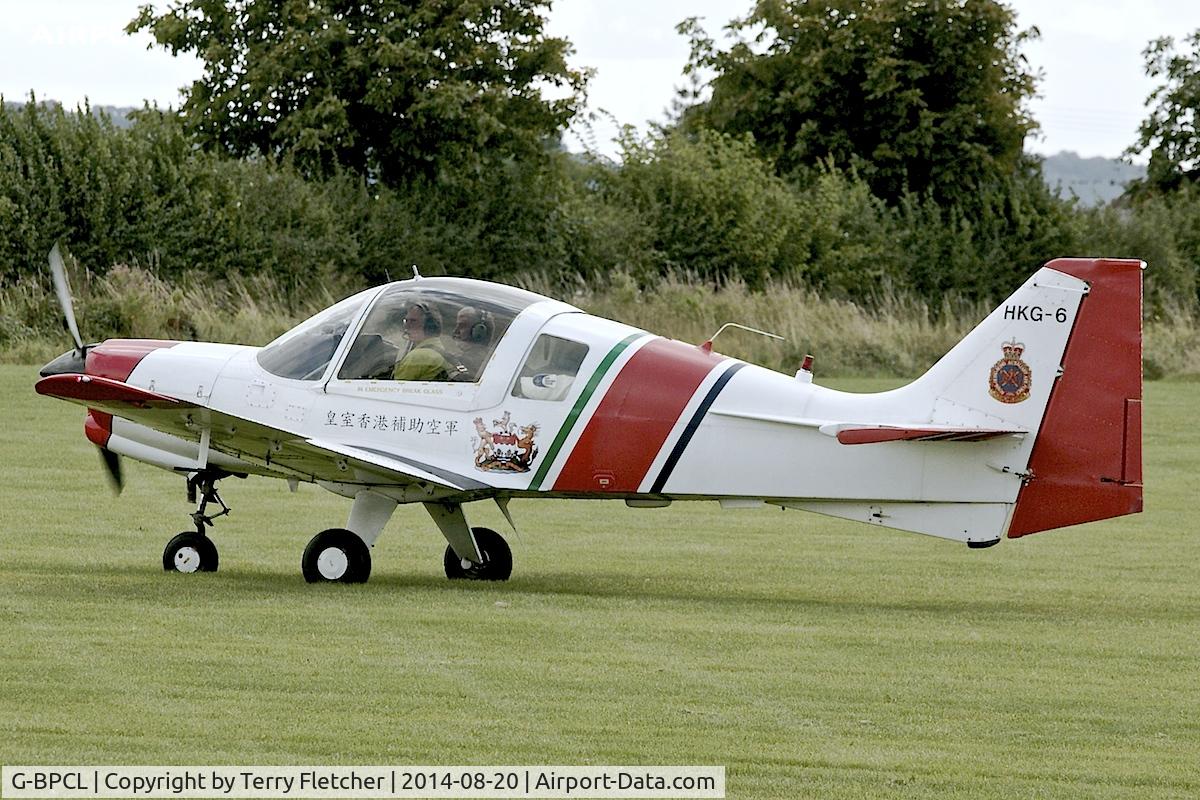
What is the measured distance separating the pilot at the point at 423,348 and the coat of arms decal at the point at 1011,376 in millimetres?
3429

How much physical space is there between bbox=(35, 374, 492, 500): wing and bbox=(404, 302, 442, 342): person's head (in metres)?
0.79

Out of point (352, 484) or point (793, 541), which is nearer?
point (352, 484)

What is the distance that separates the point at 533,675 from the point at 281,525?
7.50 meters

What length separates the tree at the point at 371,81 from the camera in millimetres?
40531

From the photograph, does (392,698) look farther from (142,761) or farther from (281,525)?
(281,525)

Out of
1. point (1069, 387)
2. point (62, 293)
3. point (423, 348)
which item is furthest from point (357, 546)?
point (1069, 387)

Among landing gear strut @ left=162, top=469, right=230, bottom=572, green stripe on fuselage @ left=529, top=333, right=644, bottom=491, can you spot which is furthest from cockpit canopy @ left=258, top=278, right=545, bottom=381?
landing gear strut @ left=162, top=469, right=230, bottom=572

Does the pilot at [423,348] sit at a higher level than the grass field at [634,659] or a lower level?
higher

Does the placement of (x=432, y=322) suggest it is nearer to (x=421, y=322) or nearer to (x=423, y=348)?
(x=421, y=322)

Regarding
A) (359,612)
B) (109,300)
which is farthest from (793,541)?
(109,300)

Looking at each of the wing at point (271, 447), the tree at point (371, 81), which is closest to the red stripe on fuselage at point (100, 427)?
the wing at point (271, 447)

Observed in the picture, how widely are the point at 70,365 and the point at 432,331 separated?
2.59m

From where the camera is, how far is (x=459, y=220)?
42.3 meters

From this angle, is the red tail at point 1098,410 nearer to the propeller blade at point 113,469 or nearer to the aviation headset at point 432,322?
the aviation headset at point 432,322
